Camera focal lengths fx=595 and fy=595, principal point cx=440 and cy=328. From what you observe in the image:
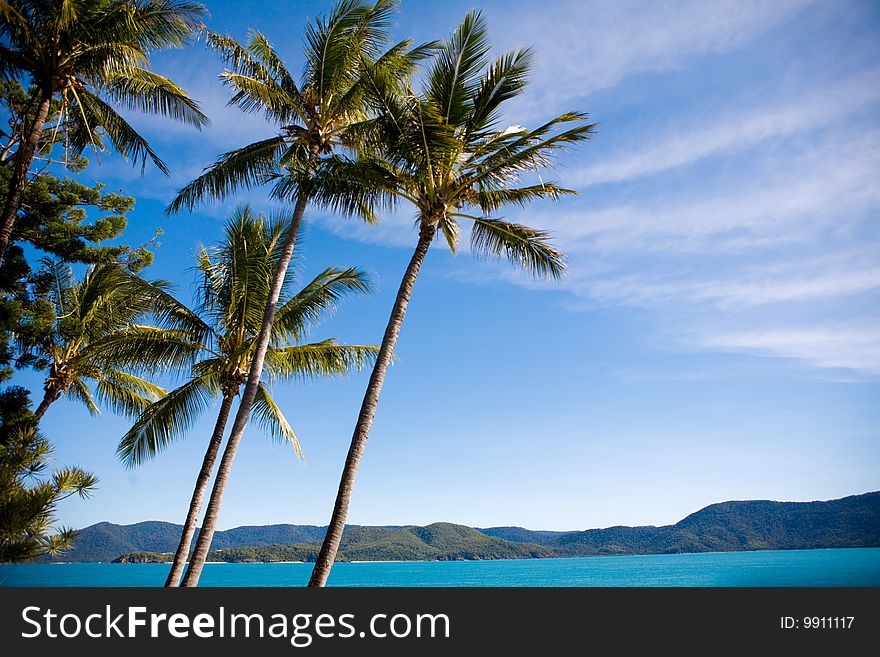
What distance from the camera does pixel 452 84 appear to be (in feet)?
31.6

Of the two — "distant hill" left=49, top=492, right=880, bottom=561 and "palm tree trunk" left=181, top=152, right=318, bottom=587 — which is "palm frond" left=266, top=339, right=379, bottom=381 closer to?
"palm tree trunk" left=181, top=152, right=318, bottom=587

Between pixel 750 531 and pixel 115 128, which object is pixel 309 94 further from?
pixel 750 531

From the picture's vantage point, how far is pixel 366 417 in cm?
866

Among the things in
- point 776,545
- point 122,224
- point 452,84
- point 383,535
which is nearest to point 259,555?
point 383,535

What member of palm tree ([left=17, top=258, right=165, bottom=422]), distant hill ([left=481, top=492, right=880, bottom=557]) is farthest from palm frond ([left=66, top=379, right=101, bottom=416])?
distant hill ([left=481, top=492, right=880, bottom=557])

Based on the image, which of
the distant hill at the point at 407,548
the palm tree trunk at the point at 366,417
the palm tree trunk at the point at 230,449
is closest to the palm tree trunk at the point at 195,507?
the palm tree trunk at the point at 230,449

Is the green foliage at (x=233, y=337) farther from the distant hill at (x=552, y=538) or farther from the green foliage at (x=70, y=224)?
the distant hill at (x=552, y=538)

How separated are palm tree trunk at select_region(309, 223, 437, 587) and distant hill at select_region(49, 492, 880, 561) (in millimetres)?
98444

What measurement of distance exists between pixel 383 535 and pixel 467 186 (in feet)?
506

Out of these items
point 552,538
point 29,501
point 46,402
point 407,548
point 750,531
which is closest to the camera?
point 29,501

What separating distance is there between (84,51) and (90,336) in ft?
26.3

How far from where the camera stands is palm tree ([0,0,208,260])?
919 centimetres

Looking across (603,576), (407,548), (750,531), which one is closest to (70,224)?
(603,576)
